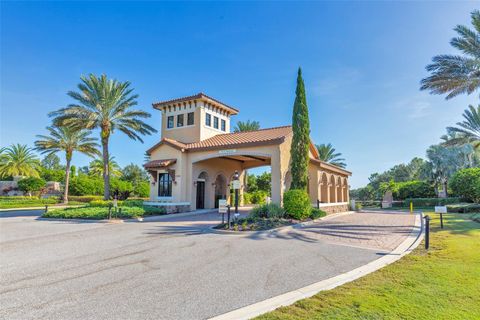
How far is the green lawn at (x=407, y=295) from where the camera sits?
14.1 ft

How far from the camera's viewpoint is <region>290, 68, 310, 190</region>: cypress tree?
17.9m

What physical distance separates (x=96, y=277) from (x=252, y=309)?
369cm

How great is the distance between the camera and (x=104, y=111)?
25.5 meters

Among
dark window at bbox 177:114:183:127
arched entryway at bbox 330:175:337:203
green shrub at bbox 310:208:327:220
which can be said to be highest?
dark window at bbox 177:114:183:127

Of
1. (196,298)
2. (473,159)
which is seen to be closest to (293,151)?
(196,298)

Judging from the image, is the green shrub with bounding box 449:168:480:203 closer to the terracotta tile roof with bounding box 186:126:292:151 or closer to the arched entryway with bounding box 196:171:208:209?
the terracotta tile roof with bounding box 186:126:292:151

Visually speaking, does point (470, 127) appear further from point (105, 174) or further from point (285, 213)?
point (105, 174)

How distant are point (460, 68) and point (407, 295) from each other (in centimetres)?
1951

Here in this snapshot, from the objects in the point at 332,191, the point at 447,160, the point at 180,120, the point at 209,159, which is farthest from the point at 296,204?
the point at 447,160

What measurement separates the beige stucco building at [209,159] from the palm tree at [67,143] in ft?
55.1

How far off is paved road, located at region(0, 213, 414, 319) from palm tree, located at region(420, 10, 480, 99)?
1233 centimetres

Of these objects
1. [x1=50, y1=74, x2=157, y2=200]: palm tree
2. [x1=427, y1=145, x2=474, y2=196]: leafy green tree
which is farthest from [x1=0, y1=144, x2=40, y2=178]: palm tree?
[x1=427, y1=145, x2=474, y2=196]: leafy green tree

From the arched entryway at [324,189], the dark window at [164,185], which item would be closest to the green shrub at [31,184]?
the dark window at [164,185]

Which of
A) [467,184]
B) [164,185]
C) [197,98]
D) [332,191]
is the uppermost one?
[197,98]
